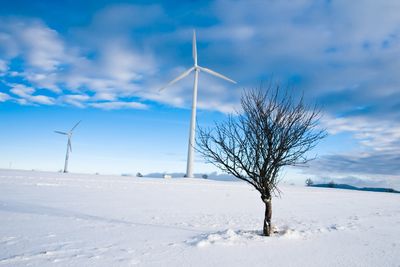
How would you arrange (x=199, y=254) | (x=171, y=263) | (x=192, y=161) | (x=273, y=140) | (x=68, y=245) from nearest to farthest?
(x=171, y=263) → (x=199, y=254) → (x=68, y=245) → (x=273, y=140) → (x=192, y=161)

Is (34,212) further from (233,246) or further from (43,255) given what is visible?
(233,246)

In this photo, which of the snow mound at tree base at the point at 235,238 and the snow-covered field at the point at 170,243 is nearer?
the snow-covered field at the point at 170,243

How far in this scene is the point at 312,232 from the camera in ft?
38.0

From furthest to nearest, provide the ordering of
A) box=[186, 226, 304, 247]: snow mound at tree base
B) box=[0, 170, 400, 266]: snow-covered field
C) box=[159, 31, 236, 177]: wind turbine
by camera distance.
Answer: box=[159, 31, 236, 177]: wind turbine, box=[186, 226, 304, 247]: snow mound at tree base, box=[0, 170, 400, 266]: snow-covered field

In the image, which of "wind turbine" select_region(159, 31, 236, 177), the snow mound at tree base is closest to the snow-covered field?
the snow mound at tree base

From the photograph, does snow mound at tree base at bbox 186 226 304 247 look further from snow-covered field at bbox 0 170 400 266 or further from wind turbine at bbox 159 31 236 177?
wind turbine at bbox 159 31 236 177

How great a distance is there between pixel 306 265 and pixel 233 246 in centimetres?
233

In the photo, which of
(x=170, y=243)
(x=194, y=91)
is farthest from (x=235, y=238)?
(x=194, y=91)

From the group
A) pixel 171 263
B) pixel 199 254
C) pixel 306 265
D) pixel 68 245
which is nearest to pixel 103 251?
pixel 68 245

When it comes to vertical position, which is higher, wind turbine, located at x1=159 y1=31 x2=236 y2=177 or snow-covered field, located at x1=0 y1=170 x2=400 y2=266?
wind turbine, located at x1=159 y1=31 x2=236 y2=177

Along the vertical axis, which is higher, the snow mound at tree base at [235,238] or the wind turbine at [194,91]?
the wind turbine at [194,91]

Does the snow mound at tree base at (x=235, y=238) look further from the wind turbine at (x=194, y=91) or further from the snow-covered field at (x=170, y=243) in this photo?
the wind turbine at (x=194, y=91)

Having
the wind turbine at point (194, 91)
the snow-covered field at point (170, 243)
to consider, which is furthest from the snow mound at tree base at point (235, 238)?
the wind turbine at point (194, 91)

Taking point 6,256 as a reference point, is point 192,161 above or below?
above
